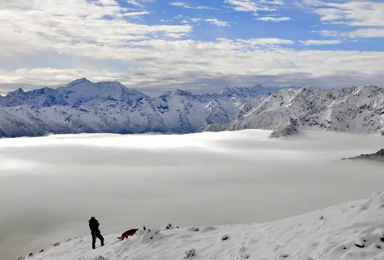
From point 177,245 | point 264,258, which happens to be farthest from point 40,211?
point 264,258

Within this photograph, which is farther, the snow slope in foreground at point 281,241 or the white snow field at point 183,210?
the white snow field at point 183,210

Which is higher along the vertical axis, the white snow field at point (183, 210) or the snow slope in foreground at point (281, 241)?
the snow slope in foreground at point (281, 241)

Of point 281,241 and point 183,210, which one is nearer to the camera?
point 281,241

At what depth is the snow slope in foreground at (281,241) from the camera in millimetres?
18141

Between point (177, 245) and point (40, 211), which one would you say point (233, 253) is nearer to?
point (177, 245)

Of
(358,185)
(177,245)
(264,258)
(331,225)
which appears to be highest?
(331,225)

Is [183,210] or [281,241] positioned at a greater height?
[281,241]

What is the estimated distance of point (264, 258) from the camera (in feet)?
66.7

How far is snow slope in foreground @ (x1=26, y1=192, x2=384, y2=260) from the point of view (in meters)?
18.1

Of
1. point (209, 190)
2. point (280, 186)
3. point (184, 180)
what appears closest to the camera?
point (209, 190)

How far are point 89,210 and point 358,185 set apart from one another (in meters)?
132

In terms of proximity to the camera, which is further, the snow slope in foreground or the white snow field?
the white snow field

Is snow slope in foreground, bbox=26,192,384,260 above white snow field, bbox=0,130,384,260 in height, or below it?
above

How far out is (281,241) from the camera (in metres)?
22.2
